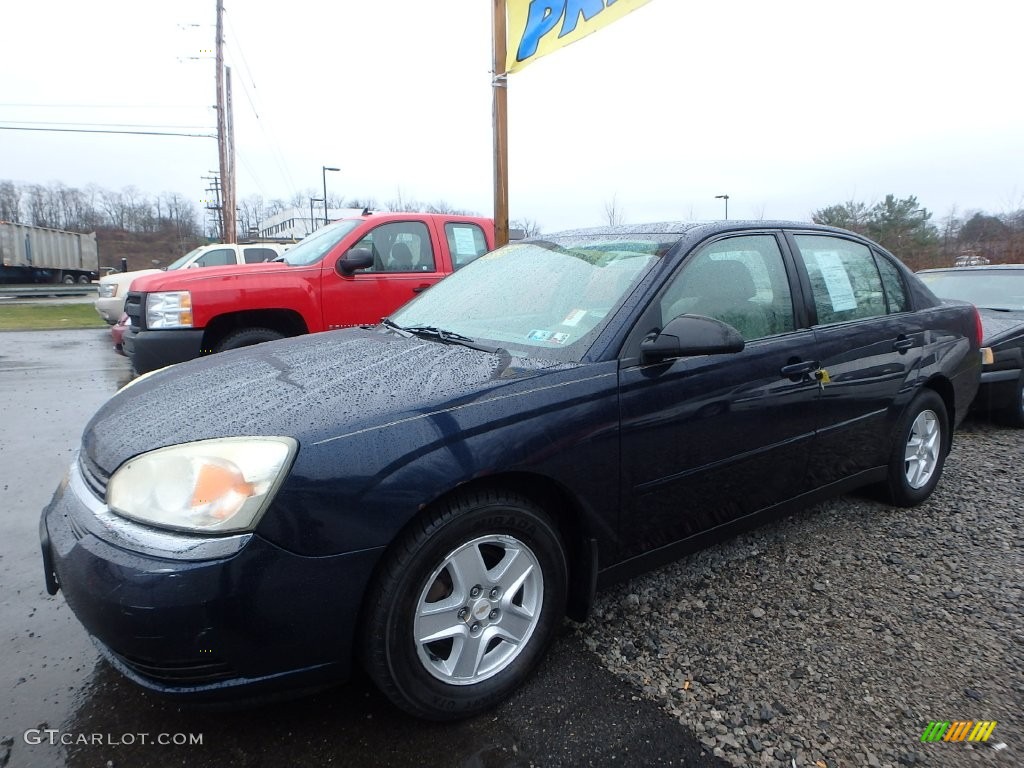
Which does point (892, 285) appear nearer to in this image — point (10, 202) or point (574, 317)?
point (574, 317)

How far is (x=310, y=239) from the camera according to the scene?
6.23 metres

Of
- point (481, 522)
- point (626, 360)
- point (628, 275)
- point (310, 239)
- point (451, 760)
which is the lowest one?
point (451, 760)

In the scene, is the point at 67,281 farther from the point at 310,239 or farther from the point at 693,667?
the point at 693,667

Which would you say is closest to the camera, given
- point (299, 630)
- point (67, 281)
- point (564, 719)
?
point (299, 630)

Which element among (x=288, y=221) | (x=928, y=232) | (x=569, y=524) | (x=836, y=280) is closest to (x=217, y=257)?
(x=836, y=280)

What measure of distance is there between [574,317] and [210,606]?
1.61 m

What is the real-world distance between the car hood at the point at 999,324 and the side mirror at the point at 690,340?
13.8 ft

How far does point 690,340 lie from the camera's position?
7.25 feet

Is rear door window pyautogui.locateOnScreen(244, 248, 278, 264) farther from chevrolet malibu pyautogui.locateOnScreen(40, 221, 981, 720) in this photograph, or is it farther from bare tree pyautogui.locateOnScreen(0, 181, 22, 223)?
bare tree pyautogui.locateOnScreen(0, 181, 22, 223)

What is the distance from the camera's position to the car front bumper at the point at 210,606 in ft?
5.18

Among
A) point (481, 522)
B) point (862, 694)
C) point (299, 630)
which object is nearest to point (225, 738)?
point (299, 630)

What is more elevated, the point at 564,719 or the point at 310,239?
the point at 310,239

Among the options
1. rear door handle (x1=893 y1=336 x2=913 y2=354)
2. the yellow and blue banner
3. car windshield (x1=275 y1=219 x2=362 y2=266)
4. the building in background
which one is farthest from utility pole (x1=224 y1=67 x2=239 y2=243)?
the building in background

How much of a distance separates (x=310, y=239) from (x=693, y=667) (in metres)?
5.40
